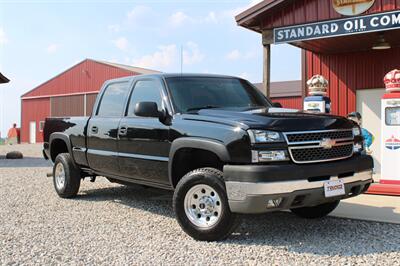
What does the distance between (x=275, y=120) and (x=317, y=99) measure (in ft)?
16.5

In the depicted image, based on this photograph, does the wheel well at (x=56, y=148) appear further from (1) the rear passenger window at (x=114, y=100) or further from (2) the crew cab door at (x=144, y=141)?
(2) the crew cab door at (x=144, y=141)

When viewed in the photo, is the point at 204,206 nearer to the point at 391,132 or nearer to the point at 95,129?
the point at 95,129

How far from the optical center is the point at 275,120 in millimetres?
4512

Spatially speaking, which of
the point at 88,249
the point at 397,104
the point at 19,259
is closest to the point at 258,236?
the point at 88,249

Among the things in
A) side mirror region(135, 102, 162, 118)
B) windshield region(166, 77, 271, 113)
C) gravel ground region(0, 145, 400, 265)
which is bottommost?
gravel ground region(0, 145, 400, 265)

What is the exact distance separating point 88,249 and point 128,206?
7.65 feet

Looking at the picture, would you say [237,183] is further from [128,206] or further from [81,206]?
[81,206]

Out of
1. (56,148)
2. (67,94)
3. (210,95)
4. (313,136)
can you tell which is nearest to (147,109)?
(210,95)

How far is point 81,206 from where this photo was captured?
23.0 ft

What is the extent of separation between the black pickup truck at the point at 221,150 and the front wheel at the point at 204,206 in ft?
0.03

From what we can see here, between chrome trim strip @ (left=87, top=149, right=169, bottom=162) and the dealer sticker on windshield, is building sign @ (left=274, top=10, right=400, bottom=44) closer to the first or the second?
the dealer sticker on windshield

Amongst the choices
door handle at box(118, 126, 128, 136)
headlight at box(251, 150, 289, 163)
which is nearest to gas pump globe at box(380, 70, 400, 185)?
headlight at box(251, 150, 289, 163)

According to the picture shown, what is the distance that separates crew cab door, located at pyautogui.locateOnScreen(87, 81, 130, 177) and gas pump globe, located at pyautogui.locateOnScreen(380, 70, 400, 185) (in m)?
4.57

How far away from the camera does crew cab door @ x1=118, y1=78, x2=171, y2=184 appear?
5.44m
